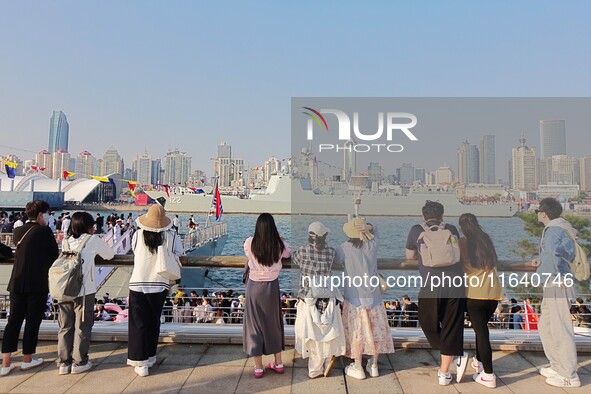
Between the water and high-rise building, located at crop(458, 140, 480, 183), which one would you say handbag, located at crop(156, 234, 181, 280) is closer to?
the water

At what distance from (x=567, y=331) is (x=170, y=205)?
60.1 m

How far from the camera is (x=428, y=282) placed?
2.71m

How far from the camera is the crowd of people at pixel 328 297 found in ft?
8.68

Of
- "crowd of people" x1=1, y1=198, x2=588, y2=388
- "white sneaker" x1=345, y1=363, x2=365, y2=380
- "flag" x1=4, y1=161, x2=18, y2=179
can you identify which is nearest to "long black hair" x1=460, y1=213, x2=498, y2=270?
"crowd of people" x1=1, y1=198, x2=588, y2=388

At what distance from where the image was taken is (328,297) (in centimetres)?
269

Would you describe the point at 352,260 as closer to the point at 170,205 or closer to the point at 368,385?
the point at 368,385

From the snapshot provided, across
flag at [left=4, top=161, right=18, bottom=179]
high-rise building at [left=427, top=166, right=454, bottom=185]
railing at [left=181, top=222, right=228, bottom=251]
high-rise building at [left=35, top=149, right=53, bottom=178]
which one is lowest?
railing at [left=181, top=222, right=228, bottom=251]

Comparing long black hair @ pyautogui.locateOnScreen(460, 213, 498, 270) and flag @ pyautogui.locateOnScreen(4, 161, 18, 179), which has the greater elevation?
flag @ pyautogui.locateOnScreen(4, 161, 18, 179)

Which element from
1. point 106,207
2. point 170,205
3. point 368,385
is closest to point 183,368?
point 368,385

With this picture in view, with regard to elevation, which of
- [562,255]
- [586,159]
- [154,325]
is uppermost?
[586,159]

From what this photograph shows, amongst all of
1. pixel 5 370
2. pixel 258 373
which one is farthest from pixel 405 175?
pixel 5 370

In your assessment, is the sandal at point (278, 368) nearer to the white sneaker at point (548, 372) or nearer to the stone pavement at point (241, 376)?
the stone pavement at point (241, 376)

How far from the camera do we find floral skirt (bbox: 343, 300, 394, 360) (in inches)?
106

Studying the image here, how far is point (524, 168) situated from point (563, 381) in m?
2.50
